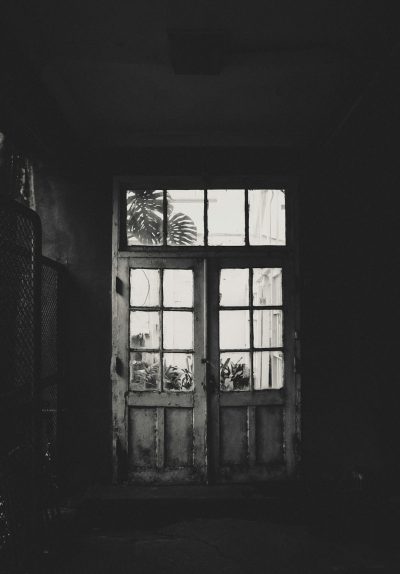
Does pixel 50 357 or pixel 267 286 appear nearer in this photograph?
pixel 50 357

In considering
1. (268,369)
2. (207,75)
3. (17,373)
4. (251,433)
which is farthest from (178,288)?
(17,373)

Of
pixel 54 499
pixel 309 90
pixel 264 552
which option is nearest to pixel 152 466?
pixel 54 499

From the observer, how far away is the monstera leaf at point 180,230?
15.3 feet

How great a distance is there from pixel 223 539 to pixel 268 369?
5.22 ft

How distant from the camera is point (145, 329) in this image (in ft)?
A: 15.1

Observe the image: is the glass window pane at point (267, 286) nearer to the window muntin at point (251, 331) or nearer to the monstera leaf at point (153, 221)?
the window muntin at point (251, 331)

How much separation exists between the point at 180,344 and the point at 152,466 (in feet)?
3.86

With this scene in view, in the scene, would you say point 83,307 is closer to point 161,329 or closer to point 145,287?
point 145,287

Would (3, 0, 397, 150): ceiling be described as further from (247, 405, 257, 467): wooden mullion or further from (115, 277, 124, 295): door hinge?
(247, 405, 257, 467): wooden mullion

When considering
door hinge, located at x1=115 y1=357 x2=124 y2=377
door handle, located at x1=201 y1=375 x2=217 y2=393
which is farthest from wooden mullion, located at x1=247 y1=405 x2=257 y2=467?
door hinge, located at x1=115 y1=357 x2=124 y2=377

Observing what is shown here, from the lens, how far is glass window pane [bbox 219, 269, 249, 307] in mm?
4625

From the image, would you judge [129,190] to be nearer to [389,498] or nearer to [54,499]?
[54,499]

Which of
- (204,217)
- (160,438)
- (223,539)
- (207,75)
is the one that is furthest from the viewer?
(204,217)

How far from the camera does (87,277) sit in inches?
182
